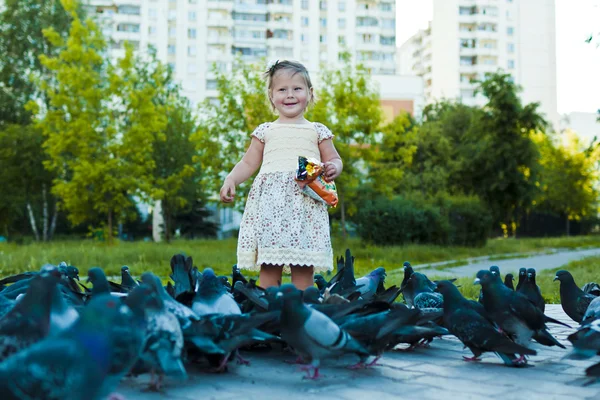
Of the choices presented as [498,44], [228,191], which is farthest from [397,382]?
[498,44]

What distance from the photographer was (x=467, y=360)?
11.5 feet

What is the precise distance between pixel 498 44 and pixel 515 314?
269 ft

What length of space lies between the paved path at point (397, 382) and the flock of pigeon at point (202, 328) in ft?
0.29

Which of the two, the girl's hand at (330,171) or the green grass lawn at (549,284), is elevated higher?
the girl's hand at (330,171)

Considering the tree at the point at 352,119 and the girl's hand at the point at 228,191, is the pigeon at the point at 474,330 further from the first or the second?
the tree at the point at 352,119

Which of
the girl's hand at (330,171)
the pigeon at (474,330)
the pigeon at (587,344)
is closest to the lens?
the pigeon at (587,344)

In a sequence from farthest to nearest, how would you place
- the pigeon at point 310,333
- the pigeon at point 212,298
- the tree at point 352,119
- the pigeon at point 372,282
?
the tree at point 352,119
the pigeon at point 372,282
the pigeon at point 212,298
the pigeon at point 310,333

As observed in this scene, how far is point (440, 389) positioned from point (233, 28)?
67.4 m

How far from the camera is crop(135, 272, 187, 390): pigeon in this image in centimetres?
259

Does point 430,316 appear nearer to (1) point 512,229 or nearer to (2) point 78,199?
(2) point 78,199

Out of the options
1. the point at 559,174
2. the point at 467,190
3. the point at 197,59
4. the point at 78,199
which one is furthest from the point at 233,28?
the point at 78,199

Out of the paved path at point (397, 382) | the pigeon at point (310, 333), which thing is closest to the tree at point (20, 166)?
the paved path at point (397, 382)

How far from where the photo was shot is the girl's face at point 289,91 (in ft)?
15.3

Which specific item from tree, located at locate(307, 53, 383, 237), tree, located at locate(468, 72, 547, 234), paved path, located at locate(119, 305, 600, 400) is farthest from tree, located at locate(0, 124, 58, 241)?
paved path, located at locate(119, 305, 600, 400)
